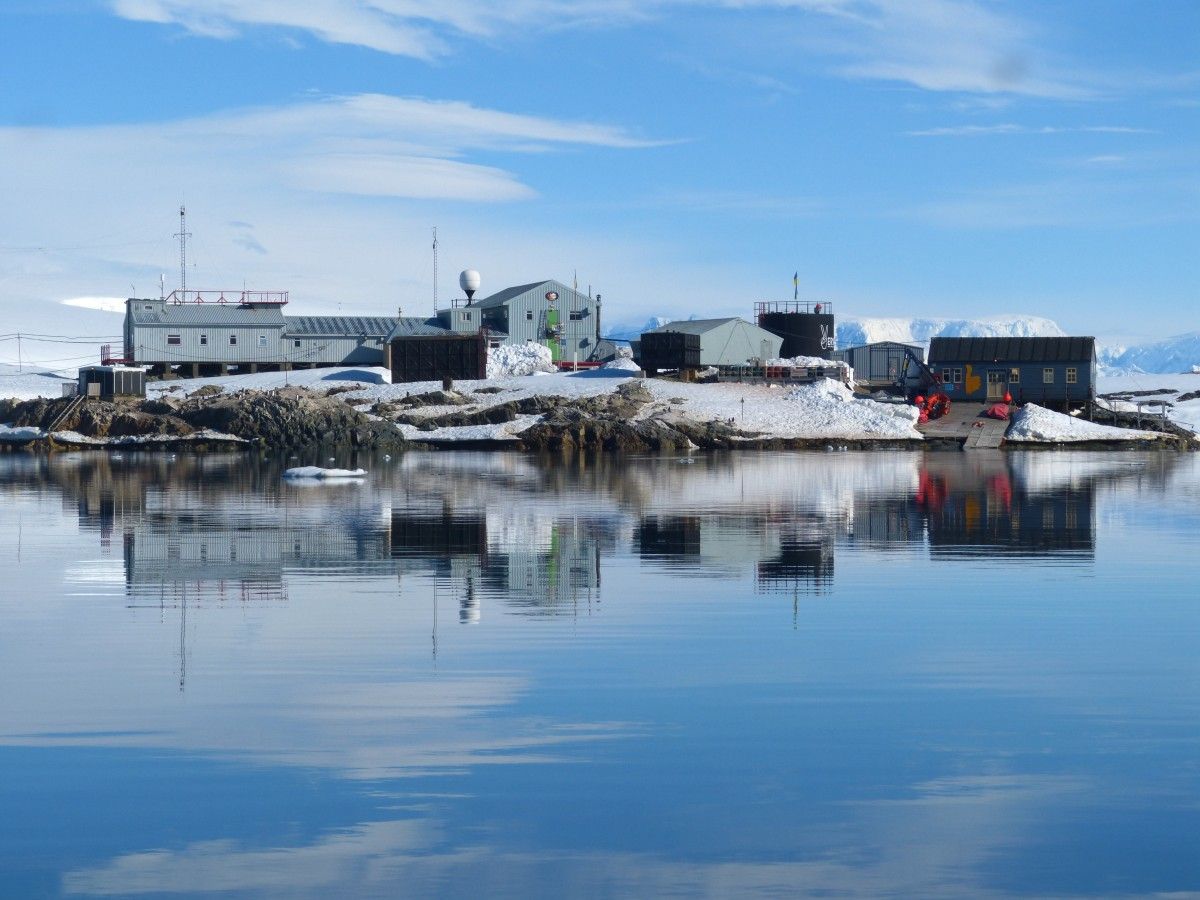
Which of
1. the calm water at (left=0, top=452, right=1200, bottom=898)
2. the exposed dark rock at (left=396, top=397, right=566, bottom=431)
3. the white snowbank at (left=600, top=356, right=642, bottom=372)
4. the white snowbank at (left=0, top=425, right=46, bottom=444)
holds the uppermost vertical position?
the white snowbank at (left=600, top=356, right=642, bottom=372)

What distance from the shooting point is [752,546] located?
27.1 metres

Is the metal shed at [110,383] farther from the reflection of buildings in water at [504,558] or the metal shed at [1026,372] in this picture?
the reflection of buildings in water at [504,558]

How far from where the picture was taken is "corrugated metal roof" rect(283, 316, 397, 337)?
102125 mm

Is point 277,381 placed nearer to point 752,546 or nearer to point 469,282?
point 469,282

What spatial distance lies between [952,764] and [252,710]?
5.97m

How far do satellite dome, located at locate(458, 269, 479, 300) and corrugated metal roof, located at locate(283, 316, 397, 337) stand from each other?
17.5 ft

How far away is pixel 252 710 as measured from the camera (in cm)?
1315

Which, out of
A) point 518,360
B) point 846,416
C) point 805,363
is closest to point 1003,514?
point 846,416

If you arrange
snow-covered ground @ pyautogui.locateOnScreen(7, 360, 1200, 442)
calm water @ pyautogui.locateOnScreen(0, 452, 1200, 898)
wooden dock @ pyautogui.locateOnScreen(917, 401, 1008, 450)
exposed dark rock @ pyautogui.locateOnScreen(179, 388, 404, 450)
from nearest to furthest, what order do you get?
calm water @ pyautogui.locateOnScreen(0, 452, 1200, 898), exposed dark rock @ pyautogui.locateOnScreen(179, 388, 404, 450), wooden dock @ pyautogui.locateOnScreen(917, 401, 1008, 450), snow-covered ground @ pyautogui.locateOnScreen(7, 360, 1200, 442)

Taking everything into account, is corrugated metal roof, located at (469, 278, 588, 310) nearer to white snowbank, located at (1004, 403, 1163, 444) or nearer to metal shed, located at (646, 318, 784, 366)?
metal shed, located at (646, 318, 784, 366)

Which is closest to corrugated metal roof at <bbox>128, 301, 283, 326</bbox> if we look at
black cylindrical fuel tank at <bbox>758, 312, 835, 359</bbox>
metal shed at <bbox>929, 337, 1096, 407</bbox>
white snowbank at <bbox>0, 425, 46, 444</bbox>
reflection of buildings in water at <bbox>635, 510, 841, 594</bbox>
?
white snowbank at <bbox>0, 425, 46, 444</bbox>

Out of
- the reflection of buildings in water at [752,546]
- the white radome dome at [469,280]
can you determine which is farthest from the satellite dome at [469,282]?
the reflection of buildings in water at [752,546]

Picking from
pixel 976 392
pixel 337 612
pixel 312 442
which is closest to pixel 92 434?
pixel 312 442

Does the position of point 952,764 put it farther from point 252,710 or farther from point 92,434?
point 92,434
